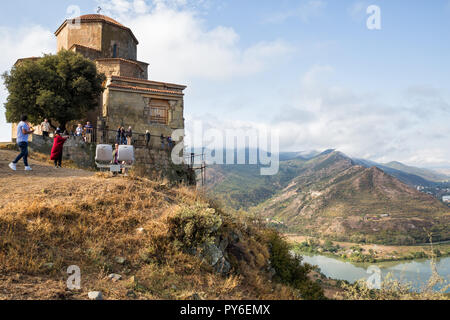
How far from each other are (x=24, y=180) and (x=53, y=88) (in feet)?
45.1

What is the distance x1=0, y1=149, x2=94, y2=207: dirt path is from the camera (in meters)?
8.95

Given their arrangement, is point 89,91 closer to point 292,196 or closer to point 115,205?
point 115,205

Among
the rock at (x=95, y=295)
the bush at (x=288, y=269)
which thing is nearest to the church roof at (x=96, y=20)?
the bush at (x=288, y=269)

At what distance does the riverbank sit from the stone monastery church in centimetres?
5975

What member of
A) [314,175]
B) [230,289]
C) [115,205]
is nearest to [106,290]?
[230,289]

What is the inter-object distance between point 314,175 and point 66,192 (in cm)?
16214

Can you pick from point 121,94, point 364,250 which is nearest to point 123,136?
point 121,94

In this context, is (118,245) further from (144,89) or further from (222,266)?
(144,89)

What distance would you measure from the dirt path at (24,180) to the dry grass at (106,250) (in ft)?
1.07

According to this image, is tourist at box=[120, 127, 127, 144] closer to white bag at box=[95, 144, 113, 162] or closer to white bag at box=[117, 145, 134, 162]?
white bag at box=[95, 144, 113, 162]

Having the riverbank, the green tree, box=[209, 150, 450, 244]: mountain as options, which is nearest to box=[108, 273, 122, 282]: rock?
the green tree

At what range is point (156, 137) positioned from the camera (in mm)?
24297

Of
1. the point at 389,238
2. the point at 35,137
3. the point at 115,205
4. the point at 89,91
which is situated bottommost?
the point at 389,238

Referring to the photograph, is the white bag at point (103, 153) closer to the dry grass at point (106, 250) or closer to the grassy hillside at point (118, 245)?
the grassy hillside at point (118, 245)
